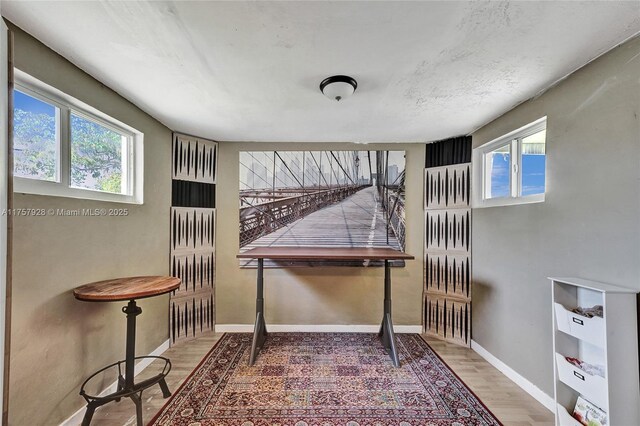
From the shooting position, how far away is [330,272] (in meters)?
3.09

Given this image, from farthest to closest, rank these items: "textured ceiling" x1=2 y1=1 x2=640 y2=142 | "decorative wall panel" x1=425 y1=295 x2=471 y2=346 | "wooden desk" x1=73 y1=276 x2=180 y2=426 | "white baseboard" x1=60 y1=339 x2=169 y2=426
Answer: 1. "decorative wall panel" x1=425 y1=295 x2=471 y2=346
2. "white baseboard" x1=60 y1=339 x2=169 y2=426
3. "wooden desk" x1=73 y1=276 x2=180 y2=426
4. "textured ceiling" x1=2 y1=1 x2=640 y2=142

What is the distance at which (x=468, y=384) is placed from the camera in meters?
2.13

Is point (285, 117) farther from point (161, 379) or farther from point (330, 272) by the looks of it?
point (161, 379)

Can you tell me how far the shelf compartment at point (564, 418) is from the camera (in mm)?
1465

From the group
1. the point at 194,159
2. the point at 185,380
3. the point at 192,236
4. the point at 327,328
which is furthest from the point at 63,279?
the point at 327,328

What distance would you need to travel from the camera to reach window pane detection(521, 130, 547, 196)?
2.02m

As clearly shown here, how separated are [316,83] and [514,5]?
1.10 metres

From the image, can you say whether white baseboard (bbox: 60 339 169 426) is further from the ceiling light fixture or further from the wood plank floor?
the ceiling light fixture

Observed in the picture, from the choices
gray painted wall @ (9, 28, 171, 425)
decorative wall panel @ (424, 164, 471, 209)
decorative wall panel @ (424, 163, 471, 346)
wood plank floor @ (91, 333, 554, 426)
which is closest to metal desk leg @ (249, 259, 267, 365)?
wood plank floor @ (91, 333, 554, 426)

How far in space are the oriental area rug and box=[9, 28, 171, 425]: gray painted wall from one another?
62 cm

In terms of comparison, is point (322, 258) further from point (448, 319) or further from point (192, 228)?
point (448, 319)

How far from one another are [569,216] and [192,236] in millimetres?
3294

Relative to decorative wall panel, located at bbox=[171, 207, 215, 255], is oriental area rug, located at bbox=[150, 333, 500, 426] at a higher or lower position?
lower

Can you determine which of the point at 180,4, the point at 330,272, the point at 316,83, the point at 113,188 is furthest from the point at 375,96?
the point at 113,188
